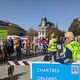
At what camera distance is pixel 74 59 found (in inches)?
323

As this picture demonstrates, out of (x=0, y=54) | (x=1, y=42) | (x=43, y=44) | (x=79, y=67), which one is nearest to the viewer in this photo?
(x=79, y=67)

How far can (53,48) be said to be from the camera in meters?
19.4

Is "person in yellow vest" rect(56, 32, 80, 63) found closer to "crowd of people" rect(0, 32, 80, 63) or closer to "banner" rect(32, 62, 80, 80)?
"crowd of people" rect(0, 32, 80, 63)

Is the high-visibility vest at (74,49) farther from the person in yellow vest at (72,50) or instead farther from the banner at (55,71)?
the banner at (55,71)

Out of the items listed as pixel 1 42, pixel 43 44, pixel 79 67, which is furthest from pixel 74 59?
pixel 43 44

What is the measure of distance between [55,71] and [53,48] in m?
11.2

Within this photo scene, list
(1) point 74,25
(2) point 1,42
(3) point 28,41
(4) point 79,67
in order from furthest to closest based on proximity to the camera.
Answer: (1) point 74,25, (3) point 28,41, (2) point 1,42, (4) point 79,67

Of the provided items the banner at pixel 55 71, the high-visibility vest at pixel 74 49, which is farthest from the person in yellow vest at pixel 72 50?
the banner at pixel 55 71

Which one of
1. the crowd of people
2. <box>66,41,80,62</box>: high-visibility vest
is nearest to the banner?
the crowd of people

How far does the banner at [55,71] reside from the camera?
8016 mm

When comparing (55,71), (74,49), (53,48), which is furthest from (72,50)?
(53,48)

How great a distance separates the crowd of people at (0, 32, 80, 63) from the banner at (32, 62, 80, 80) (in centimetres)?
16

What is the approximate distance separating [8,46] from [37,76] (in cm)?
1699

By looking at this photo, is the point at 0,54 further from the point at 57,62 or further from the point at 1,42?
the point at 57,62
